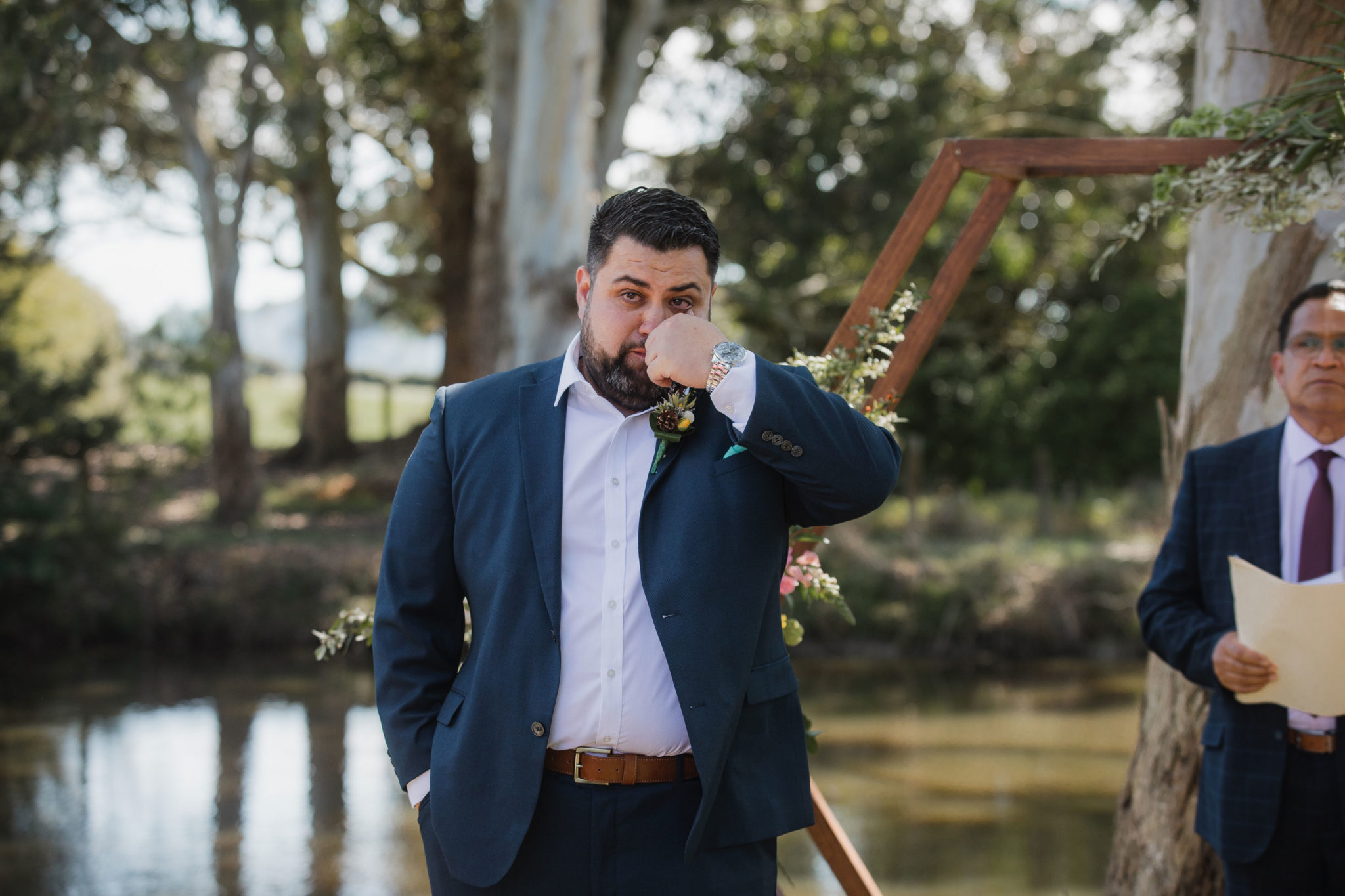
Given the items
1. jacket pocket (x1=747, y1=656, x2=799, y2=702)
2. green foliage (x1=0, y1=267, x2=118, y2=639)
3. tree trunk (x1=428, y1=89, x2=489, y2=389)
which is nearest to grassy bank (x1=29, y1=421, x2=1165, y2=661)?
green foliage (x1=0, y1=267, x2=118, y2=639)

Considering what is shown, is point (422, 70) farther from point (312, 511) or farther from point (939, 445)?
point (939, 445)

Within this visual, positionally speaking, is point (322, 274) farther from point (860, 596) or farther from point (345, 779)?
Result: point (345, 779)

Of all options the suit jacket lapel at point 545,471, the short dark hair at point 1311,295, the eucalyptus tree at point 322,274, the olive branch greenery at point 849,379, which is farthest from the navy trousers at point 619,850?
the eucalyptus tree at point 322,274

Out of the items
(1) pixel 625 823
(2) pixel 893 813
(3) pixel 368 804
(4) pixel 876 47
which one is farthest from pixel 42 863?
(4) pixel 876 47

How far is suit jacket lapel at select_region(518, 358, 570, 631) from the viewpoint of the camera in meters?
1.98

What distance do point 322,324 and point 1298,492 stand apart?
16.6 metres

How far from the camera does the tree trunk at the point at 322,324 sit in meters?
17.2

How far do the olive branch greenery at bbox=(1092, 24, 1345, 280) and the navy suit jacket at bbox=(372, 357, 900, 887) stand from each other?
1163 millimetres

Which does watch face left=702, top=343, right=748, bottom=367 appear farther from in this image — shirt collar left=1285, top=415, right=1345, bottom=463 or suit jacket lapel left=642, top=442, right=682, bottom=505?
A: shirt collar left=1285, top=415, right=1345, bottom=463

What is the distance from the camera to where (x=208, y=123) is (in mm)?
15031

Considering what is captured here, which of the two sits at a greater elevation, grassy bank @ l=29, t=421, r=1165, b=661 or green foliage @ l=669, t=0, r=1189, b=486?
green foliage @ l=669, t=0, r=1189, b=486

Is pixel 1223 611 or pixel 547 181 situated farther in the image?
pixel 547 181

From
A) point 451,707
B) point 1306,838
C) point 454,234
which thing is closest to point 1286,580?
point 1306,838

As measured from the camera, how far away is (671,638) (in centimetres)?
191
